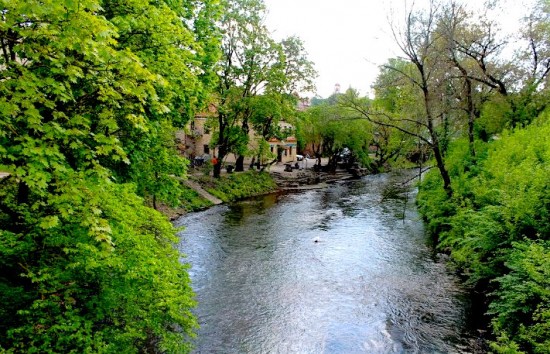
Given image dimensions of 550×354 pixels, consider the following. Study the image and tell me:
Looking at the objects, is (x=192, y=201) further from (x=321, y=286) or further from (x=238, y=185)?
(x=321, y=286)

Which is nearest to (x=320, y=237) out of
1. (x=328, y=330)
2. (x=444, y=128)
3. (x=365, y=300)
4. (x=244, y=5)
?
(x=365, y=300)

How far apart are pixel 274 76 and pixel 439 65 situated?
1445 cm

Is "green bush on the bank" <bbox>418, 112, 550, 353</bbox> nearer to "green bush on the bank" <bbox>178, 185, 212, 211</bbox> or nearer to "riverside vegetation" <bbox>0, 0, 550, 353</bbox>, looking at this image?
"riverside vegetation" <bbox>0, 0, 550, 353</bbox>

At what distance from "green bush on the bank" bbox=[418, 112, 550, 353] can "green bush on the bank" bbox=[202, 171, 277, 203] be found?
662 inches

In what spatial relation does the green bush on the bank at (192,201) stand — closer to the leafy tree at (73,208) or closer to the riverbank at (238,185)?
the riverbank at (238,185)

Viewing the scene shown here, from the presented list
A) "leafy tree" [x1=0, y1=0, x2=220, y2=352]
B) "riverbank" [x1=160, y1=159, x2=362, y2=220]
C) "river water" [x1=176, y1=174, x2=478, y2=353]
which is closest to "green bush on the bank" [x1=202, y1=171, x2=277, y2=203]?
"riverbank" [x1=160, y1=159, x2=362, y2=220]

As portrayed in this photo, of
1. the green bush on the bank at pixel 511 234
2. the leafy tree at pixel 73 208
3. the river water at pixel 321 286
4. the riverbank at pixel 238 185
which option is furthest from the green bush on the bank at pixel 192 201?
the leafy tree at pixel 73 208

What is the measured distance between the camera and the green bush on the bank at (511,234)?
27.7 feet

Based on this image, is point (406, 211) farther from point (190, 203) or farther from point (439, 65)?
point (190, 203)

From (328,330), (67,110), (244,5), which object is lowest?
(328,330)

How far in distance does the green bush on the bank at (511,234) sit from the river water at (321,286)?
1.29 m

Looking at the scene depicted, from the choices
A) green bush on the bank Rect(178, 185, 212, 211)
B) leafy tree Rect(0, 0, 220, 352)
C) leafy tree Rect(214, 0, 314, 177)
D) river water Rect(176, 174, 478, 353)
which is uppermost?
leafy tree Rect(214, 0, 314, 177)

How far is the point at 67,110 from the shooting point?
7160 millimetres

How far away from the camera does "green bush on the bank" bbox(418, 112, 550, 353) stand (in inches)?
333
